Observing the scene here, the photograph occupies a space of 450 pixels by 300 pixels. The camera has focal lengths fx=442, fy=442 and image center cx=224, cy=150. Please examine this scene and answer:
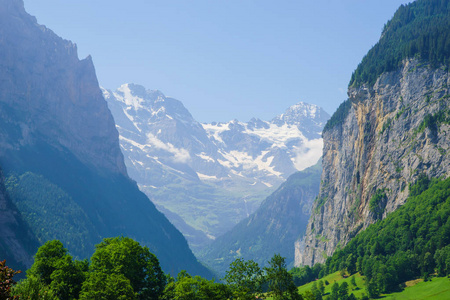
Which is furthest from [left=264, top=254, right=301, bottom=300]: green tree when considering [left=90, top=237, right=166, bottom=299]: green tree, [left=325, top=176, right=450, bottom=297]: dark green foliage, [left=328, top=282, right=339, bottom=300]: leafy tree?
[left=328, top=282, right=339, bottom=300]: leafy tree

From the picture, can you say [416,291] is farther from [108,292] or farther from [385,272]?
[108,292]

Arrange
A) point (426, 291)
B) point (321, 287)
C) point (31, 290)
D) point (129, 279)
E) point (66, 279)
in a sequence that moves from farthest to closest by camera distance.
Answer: point (321, 287)
point (426, 291)
point (129, 279)
point (66, 279)
point (31, 290)

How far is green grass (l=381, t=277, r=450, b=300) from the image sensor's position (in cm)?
13832

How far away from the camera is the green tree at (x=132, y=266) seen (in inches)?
3413

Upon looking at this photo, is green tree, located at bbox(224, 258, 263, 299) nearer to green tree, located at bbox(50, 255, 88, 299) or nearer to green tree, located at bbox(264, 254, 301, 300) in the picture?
green tree, located at bbox(264, 254, 301, 300)

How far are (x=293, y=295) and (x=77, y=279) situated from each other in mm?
42583

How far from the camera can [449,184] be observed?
19625 centimetres

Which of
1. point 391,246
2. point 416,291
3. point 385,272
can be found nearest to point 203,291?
point 416,291

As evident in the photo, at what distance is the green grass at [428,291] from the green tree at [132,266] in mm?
92465

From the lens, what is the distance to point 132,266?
288 feet

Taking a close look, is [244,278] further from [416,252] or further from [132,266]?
[416,252]

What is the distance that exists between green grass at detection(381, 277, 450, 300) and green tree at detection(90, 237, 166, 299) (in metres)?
92.5

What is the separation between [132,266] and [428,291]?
106m

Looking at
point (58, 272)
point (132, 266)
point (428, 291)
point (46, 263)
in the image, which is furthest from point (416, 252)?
point (46, 263)
